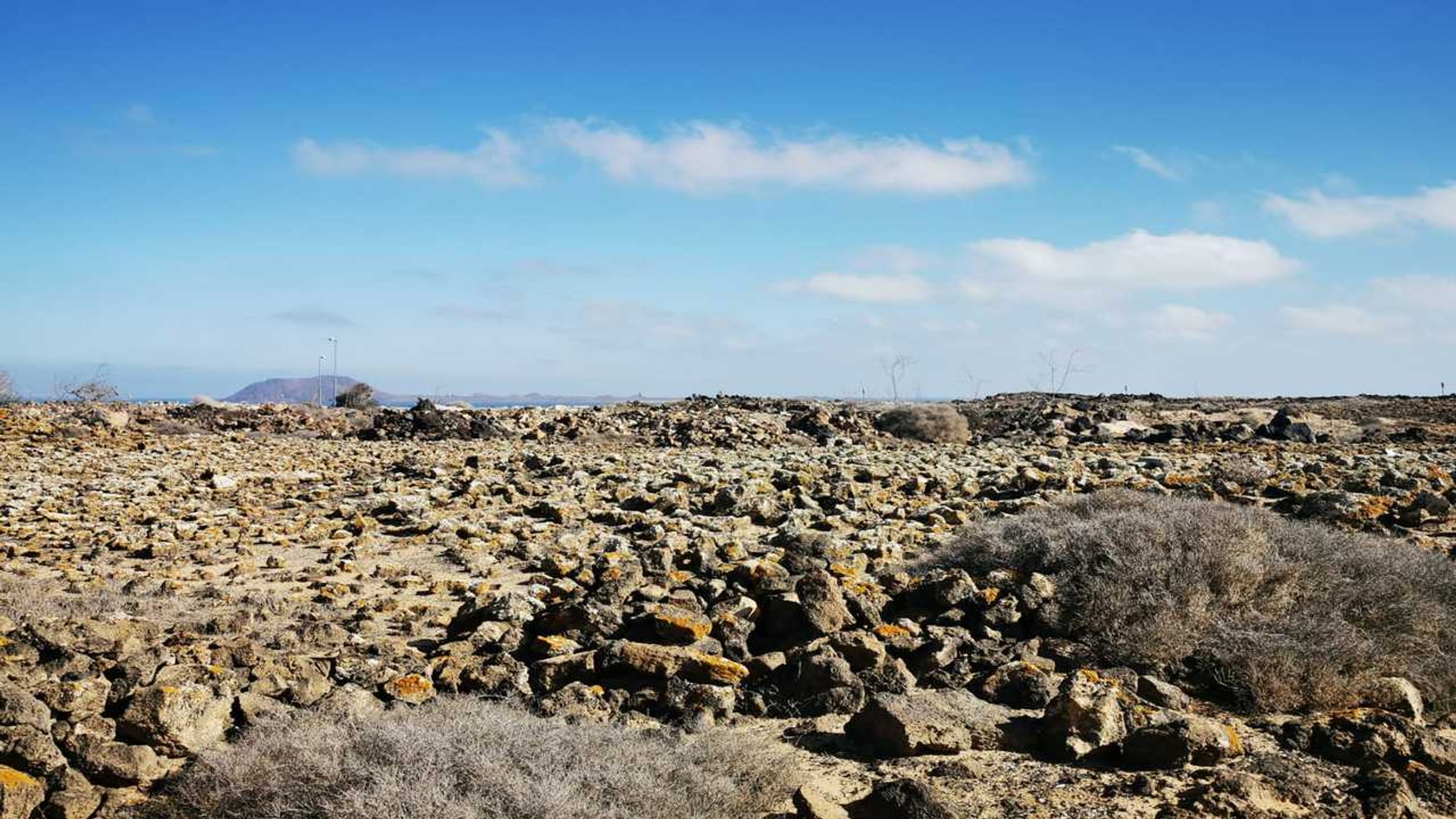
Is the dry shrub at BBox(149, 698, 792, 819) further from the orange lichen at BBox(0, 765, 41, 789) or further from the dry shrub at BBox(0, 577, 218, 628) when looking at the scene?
the dry shrub at BBox(0, 577, 218, 628)

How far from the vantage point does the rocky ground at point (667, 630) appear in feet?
14.9

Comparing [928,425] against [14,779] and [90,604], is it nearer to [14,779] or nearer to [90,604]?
[90,604]

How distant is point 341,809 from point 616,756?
3.57 ft

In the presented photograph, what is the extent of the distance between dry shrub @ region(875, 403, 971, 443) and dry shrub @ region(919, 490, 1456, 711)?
1969cm

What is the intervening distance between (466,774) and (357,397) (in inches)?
1801

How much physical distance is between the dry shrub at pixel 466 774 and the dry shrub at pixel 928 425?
2342cm

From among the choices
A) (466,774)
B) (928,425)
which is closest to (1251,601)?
(466,774)

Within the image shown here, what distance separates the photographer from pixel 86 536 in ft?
34.1

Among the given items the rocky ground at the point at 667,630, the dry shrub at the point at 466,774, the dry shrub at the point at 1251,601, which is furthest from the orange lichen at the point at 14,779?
the dry shrub at the point at 1251,601

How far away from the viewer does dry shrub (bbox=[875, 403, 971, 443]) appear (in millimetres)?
27547

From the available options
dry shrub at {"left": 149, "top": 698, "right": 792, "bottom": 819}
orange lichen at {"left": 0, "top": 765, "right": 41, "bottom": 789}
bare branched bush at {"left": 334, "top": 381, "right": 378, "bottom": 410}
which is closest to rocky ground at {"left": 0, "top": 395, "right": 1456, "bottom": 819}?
orange lichen at {"left": 0, "top": 765, "right": 41, "bottom": 789}

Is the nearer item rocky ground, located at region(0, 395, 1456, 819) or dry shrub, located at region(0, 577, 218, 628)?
rocky ground, located at region(0, 395, 1456, 819)

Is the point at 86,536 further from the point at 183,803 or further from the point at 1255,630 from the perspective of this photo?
the point at 1255,630

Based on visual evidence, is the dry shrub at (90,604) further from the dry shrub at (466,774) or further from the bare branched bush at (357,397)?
the bare branched bush at (357,397)
